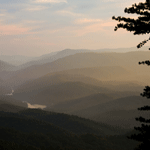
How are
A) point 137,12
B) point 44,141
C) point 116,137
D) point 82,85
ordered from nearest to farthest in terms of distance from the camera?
point 137,12 < point 44,141 < point 116,137 < point 82,85

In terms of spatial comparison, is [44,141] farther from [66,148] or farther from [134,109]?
[134,109]

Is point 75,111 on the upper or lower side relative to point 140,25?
lower

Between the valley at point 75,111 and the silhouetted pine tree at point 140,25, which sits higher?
the silhouetted pine tree at point 140,25

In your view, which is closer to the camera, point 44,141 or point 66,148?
point 66,148

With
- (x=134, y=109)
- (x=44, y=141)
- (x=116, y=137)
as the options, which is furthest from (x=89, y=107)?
(x=44, y=141)

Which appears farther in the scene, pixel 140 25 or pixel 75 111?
pixel 75 111

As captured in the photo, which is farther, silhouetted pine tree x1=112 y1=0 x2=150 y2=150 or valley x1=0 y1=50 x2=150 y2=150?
valley x1=0 y1=50 x2=150 y2=150

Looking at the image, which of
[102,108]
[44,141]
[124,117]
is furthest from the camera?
[102,108]

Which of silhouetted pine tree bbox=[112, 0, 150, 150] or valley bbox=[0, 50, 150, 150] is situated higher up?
silhouetted pine tree bbox=[112, 0, 150, 150]

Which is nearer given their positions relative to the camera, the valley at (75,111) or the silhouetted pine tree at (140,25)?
the silhouetted pine tree at (140,25)

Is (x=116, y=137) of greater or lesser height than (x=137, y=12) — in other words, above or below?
below
